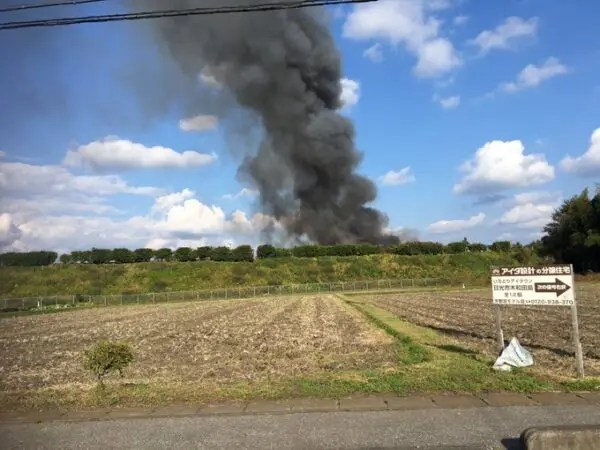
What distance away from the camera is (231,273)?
79.5 metres

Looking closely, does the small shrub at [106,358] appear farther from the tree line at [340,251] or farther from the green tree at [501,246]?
the green tree at [501,246]

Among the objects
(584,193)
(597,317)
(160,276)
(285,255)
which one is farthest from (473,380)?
(285,255)

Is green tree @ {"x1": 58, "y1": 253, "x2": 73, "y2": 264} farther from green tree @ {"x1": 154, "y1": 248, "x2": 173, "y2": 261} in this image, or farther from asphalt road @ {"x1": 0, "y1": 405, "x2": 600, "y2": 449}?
asphalt road @ {"x1": 0, "y1": 405, "x2": 600, "y2": 449}

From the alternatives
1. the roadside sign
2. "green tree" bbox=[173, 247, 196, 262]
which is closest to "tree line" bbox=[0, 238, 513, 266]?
"green tree" bbox=[173, 247, 196, 262]

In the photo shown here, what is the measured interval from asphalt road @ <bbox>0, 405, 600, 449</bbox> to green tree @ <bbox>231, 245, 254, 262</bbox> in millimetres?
82551

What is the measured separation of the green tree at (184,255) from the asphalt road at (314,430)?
85497 millimetres

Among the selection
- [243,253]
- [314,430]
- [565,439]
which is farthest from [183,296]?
[565,439]

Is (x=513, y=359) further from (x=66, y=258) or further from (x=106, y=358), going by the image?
(x=66, y=258)

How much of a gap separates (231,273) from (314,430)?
7485 centimetres

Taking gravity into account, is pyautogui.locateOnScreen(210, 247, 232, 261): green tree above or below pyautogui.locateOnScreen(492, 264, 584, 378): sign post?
above

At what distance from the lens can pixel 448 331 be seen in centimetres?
1662

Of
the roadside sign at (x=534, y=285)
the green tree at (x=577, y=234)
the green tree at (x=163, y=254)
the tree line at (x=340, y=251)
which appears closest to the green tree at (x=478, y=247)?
the tree line at (x=340, y=251)

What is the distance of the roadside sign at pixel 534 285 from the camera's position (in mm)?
8211

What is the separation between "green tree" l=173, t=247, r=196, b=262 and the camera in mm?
90062
